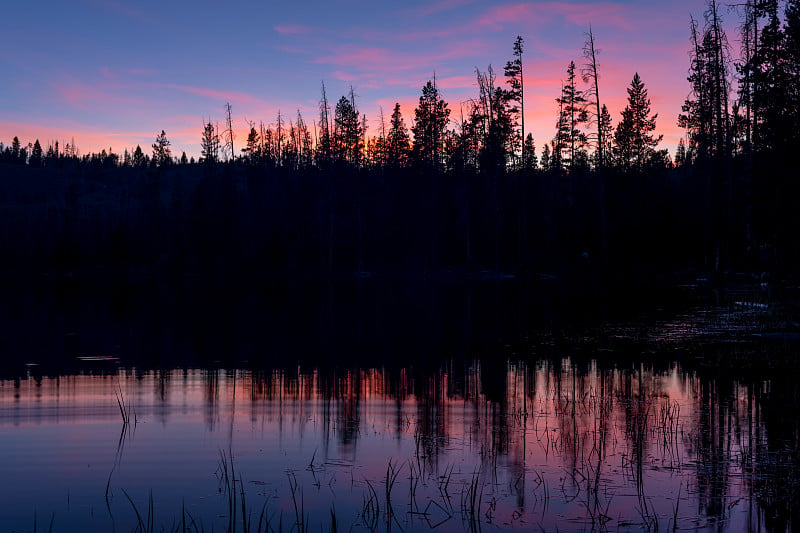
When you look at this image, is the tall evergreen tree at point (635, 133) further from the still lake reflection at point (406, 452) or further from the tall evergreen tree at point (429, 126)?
the still lake reflection at point (406, 452)

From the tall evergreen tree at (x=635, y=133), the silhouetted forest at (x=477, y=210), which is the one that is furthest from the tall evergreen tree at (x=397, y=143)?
the tall evergreen tree at (x=635, y=133)

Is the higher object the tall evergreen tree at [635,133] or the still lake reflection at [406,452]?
the tall evergreen tree at [635,133]

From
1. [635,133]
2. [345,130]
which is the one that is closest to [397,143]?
[345,130]

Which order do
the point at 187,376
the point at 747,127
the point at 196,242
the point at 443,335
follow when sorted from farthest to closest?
the point at 196,242 < the point at 747,127 < the point at 443,335 < the point at 187,376

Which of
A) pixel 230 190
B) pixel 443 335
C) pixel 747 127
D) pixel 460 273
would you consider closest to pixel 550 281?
pixel 460 273

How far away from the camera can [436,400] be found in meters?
15.8

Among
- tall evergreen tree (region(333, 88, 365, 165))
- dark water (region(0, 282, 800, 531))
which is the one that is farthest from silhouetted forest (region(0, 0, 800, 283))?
dark water (region(0, 282, 800, 531))

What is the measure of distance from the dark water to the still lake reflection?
4cm

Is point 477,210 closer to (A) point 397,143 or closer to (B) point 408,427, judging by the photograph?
(A) point 397,143

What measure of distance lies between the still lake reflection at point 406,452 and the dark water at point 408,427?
0.04 metres

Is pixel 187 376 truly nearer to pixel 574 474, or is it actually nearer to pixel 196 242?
pixel 574 474

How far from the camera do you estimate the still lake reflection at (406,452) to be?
8766 millimetres

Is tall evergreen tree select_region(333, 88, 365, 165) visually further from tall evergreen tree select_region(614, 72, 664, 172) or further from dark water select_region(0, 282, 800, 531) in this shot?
dark water select_region(0, 282, 800, 531)

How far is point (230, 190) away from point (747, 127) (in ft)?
198
